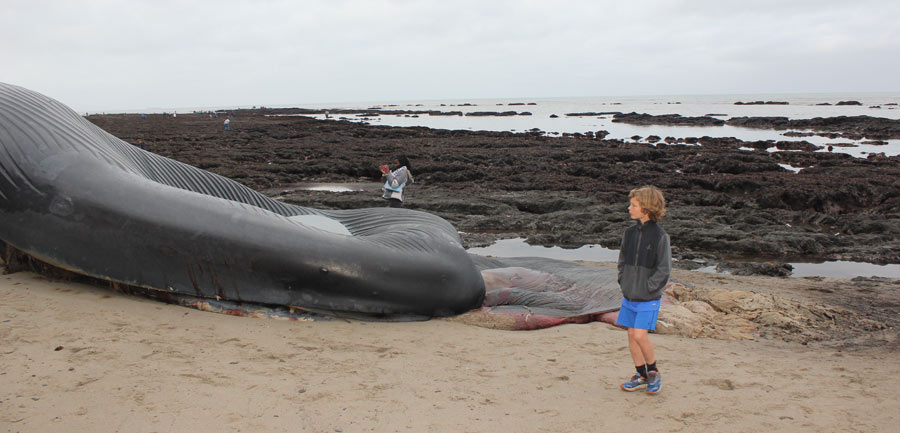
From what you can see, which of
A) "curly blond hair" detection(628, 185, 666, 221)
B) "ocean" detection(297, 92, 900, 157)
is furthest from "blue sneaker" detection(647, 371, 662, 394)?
"ocean" detection(297, 92, 900, 157)

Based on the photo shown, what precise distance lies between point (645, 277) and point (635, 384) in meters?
→ 0.71

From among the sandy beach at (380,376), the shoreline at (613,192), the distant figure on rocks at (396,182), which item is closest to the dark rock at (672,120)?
the shoreline at (613,192)

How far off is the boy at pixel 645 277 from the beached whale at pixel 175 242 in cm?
187

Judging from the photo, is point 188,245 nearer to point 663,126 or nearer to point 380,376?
point 380,376

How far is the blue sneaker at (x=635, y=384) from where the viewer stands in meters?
3.99

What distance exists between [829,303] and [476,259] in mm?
3846

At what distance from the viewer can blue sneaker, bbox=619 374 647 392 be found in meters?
3.99

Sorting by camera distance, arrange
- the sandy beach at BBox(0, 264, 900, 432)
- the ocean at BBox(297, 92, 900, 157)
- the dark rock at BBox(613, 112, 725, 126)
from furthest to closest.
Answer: the dark rock at BBox(613, 112, 725, 126)
the ocean at BBox(297, 92, 900, 157)
the sandy beach at BBox(0, 264, 900, 432)

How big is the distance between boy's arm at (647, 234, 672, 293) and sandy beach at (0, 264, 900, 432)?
2.34ft

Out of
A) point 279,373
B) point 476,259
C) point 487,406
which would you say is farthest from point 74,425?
point 476,259

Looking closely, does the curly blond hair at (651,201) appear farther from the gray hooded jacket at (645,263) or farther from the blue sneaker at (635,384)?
the blue sneaker at (635,384)

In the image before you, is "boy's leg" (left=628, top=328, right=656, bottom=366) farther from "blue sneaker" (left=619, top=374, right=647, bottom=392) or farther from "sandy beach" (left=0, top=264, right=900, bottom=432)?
"sandy beach" (left=0, top=264, right=900, bottom=432)

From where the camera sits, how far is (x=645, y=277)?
3943 millimetres

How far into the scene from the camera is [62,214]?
4719 mm
